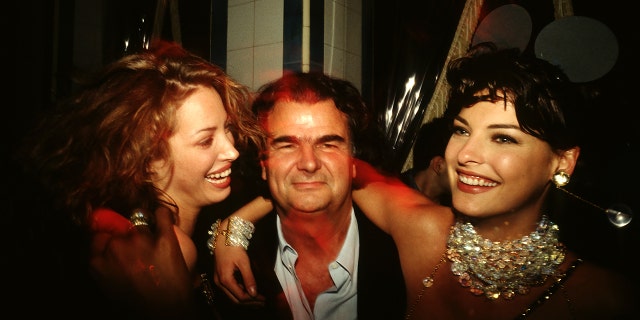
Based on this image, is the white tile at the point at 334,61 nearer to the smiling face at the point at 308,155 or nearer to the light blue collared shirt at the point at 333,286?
the smiling face at the point at 308,155

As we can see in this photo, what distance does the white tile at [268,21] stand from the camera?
258cm

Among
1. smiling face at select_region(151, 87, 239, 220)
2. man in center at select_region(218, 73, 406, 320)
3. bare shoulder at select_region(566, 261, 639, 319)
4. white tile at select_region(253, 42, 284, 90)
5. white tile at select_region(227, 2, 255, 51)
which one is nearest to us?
bare shoulder at select_region(566, 261, 639, 319)

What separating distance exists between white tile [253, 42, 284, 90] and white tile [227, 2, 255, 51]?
14 centimetres

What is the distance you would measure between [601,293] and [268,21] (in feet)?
8.42

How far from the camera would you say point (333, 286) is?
219cm

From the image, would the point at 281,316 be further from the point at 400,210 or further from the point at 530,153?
the point at 530,153

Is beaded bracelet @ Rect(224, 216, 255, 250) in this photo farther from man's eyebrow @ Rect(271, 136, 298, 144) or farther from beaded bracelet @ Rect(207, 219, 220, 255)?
man's eyebrow @ Rect(271, 136, 298, 144)

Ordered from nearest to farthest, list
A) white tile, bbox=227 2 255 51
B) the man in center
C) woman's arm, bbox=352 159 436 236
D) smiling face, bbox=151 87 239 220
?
smiling face, bbox=151 87 239 220, the man in center, woman's arm, bbox=352 159 436 236, white tile, bbox=227 2 255 51

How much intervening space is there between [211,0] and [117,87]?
4.60 feet

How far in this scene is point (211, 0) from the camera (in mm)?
2908

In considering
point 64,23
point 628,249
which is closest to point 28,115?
point 64,23

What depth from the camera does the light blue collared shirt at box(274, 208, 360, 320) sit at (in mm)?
2141

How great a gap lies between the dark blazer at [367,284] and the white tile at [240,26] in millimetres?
1559

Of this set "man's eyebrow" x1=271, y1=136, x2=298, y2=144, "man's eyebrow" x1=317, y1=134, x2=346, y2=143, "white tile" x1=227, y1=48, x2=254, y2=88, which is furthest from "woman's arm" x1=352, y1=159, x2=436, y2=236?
"white tile" x1=227, y1=48, x2=254, y2=88
